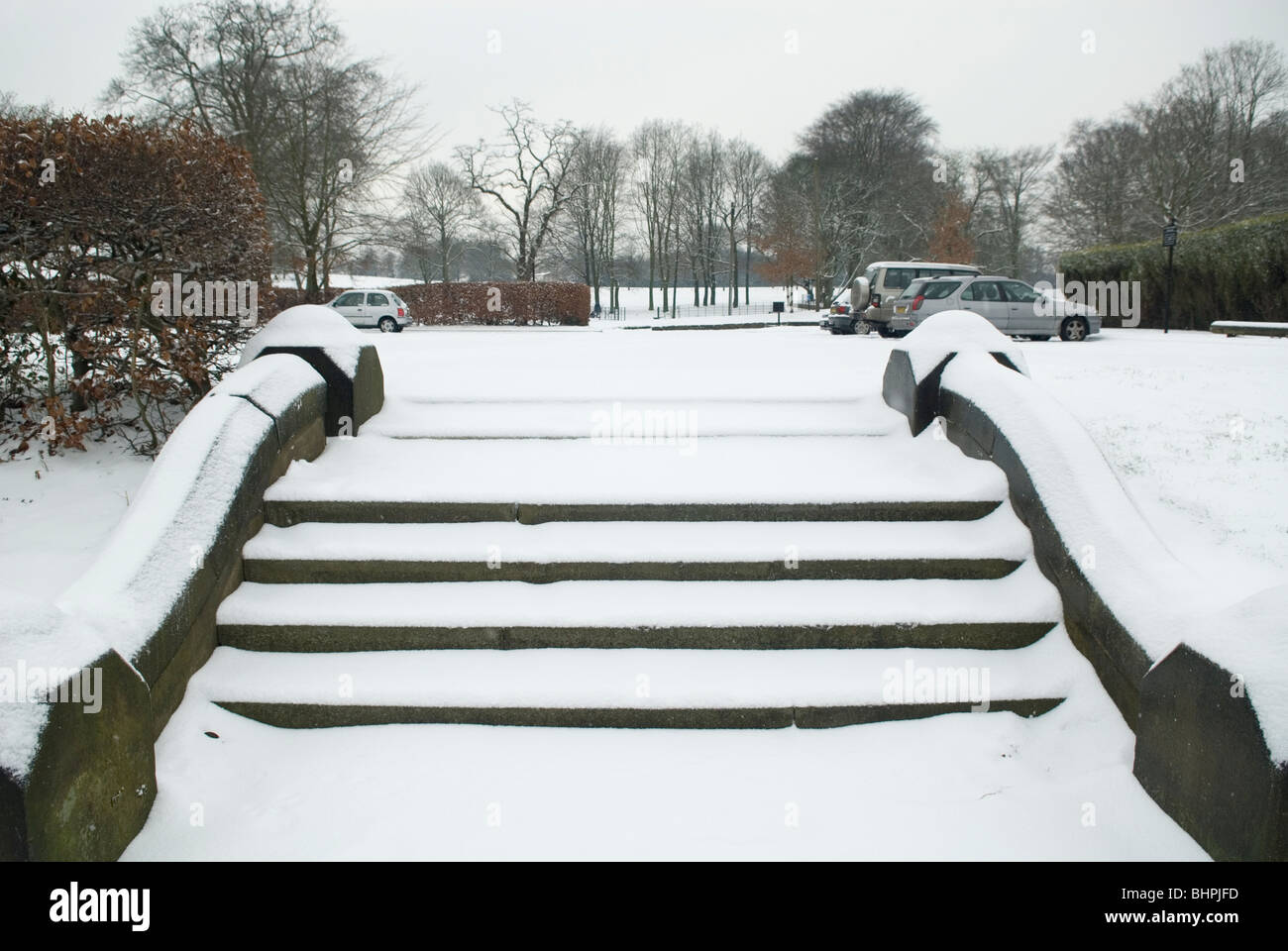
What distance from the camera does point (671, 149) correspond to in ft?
174

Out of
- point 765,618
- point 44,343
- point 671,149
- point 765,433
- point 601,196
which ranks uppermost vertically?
point 671,149

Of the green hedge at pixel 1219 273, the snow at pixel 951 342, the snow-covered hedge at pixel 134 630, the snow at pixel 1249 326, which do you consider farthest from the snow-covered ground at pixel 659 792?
the green hedge at pixel 1219 273

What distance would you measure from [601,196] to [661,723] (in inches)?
1973

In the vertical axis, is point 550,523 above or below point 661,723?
above

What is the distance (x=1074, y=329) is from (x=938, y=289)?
2968mm

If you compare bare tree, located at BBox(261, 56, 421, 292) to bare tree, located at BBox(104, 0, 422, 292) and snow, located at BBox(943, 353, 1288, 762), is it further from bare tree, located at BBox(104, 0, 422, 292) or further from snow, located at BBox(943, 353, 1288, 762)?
snow, located at BBox(943, 353, 1288, 762)

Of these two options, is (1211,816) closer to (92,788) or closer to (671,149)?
(92,788)

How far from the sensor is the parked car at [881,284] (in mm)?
18938

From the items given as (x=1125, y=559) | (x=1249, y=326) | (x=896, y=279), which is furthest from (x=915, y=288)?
(x=1125, y=559)

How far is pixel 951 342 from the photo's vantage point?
17.0 feet

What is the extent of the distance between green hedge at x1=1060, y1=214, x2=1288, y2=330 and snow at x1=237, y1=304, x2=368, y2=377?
2093cm

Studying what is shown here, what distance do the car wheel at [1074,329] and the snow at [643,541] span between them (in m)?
14.7

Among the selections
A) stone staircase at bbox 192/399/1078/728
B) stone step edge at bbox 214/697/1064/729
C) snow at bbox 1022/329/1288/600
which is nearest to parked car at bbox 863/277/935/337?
snow at bbox 1022/329/1288/600
